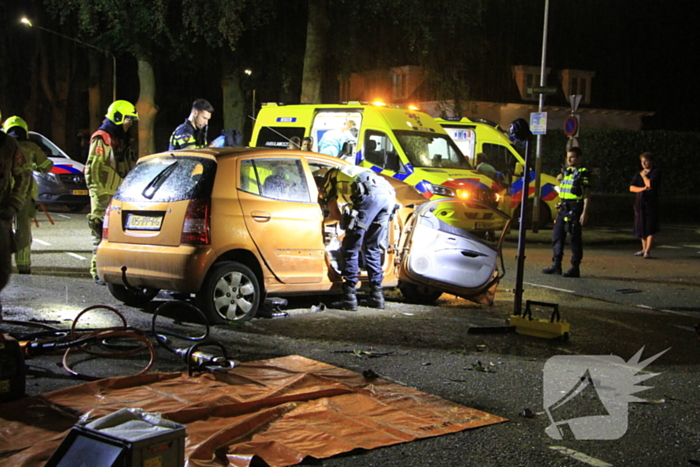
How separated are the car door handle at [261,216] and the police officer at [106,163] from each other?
2.56m

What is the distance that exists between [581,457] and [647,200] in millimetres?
11575

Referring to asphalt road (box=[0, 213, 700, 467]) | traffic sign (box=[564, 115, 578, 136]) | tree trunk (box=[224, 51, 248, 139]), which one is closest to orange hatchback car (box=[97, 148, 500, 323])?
asphalt road (box=[0, 213, 700, 467])

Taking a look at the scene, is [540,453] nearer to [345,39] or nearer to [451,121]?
[451,121]

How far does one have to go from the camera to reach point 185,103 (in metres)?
52.7

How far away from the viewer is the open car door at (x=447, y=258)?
8.85 metres

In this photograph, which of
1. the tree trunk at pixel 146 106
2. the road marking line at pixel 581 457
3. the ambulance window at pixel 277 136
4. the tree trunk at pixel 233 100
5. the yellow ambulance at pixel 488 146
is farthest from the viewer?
the tree trunk at pixel 146 106

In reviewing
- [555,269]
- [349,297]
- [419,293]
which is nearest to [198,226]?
[349,297]

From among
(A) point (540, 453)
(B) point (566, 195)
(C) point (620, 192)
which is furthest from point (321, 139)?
(C) point (620, 192)

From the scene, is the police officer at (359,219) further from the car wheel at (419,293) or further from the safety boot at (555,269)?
the safety boot at (555,269)

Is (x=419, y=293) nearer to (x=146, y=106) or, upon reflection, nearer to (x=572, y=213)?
(x=572, y=213)

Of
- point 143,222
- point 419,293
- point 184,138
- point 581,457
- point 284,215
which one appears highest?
point 184,138

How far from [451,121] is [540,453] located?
16.0 m

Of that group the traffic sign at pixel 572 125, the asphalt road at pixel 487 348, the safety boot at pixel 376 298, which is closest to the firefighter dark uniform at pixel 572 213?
the asphalt road at pixel 487 348
